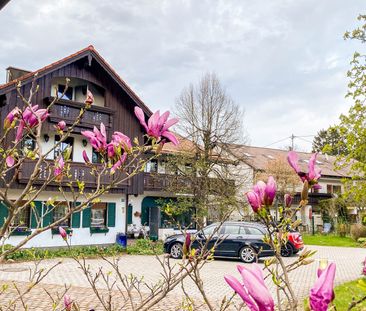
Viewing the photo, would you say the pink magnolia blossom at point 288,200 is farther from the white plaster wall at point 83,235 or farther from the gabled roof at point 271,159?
the gabled roof at point 271,159

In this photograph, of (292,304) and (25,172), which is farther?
(25,172)

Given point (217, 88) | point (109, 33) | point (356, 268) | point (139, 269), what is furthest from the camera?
point (217, 88)

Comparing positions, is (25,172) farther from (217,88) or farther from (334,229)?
(334,229)

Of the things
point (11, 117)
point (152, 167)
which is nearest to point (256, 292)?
point (11, 117)

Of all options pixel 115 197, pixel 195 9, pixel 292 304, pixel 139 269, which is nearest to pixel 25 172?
pixel 115 197

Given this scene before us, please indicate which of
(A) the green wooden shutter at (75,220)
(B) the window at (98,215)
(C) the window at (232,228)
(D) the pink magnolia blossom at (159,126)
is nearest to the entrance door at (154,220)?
(B) the window at (98,215)

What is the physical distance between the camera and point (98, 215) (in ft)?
74.0

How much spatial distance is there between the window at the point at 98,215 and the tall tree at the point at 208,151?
3.88 meters

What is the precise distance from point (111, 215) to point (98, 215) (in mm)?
652

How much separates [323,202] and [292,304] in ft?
124

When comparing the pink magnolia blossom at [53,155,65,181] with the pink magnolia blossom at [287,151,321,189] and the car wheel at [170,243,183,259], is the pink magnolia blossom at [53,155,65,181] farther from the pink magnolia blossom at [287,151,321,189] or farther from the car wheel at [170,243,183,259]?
the car wheel at [170,243,183,259]

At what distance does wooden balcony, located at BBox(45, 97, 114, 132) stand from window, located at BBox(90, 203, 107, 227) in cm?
406

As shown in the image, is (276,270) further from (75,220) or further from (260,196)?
(75,220)

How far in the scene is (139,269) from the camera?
578 inches
